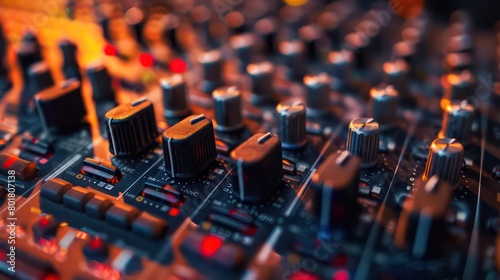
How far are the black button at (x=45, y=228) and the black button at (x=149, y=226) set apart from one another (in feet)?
0.71

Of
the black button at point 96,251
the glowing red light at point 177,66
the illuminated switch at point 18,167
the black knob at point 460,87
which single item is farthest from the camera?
the glowing red light at point 177,66

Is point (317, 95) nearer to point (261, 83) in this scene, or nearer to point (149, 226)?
point (261, 83)

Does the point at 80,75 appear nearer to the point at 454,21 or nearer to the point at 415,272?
the point at 415,272

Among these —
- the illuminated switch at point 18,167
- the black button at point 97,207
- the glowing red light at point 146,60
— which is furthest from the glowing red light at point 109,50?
the black button at point 97,207

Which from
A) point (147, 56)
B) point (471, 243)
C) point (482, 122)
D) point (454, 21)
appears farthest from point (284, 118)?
point (454, 21)

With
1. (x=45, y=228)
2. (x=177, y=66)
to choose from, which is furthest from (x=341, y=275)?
(x=177, y=66)

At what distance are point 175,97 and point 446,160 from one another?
3.04 ft

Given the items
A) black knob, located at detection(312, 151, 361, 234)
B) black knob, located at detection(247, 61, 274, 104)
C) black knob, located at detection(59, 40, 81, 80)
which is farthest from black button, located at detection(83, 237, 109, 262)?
black knob, located at detection(59, 40, 81, 80)

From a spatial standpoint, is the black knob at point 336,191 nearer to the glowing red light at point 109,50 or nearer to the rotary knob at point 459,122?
the rotary knob at point 459,122

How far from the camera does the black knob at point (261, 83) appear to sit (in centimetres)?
179

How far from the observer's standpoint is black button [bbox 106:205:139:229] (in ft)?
3.95

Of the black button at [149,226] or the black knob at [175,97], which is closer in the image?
the black button at [149,226]

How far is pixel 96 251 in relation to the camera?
3.78 feet

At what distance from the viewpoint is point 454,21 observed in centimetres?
231
